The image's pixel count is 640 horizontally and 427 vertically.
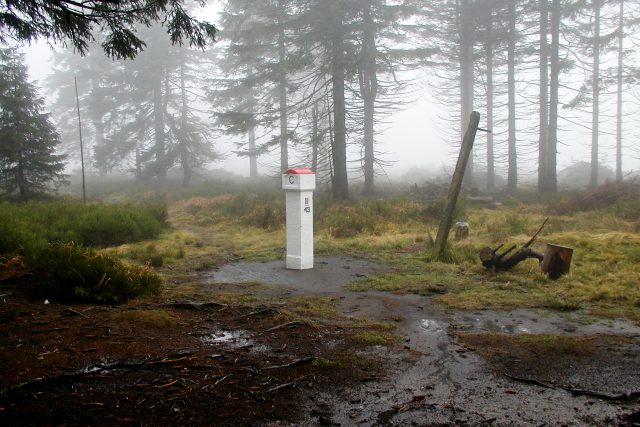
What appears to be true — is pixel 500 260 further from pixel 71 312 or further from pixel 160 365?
pixel 71 312

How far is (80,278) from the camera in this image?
18.2 feet

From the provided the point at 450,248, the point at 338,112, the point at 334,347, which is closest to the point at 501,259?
the point at 450,248

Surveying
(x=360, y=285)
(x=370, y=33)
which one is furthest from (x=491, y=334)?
(x=370, y=33)

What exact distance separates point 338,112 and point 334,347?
51.9 feet

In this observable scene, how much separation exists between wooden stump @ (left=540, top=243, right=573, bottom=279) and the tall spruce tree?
18.4 m

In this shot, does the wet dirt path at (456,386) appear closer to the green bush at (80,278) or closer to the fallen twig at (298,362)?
the fallen twig at (298,362)

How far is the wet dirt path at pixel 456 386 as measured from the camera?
137 inches

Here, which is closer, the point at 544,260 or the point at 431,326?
the point at 431,326

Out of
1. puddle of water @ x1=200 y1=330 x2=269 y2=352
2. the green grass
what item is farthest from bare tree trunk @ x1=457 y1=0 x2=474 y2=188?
puddle of water @ x1=200 y1=330 x2=269 y2=352

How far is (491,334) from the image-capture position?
541 cm

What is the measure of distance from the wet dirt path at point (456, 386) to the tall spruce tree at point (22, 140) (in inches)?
691

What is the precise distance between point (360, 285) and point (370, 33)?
15.9 metres

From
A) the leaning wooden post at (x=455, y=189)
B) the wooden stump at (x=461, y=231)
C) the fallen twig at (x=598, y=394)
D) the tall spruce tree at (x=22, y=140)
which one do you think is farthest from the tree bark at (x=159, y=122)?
the fallen twig at (x=598, y=394)

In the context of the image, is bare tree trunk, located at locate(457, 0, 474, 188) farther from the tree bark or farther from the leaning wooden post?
the tree bark
